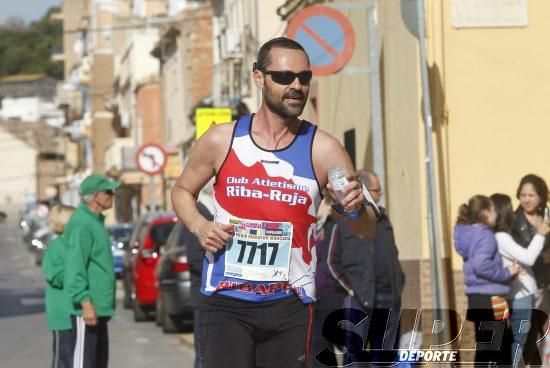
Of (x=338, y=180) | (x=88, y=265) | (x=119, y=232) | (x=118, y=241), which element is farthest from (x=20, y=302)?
(x=338, y=180)

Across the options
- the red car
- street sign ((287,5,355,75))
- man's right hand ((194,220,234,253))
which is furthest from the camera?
the red car

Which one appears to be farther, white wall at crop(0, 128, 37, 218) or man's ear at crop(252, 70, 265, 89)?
white wall at crop(0, 128, 37, 218)

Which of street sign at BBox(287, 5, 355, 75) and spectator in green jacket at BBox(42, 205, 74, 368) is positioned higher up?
street sign at BBox(287, 5, 355, 75)

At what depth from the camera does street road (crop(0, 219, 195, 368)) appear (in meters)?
16.9

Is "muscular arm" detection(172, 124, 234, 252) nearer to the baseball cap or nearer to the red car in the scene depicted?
the baseball cap

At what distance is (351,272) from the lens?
39.7 feet

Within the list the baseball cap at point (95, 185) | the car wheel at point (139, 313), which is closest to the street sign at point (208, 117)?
the car wheel at point (139, 313)

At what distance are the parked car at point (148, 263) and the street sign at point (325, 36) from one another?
723cm

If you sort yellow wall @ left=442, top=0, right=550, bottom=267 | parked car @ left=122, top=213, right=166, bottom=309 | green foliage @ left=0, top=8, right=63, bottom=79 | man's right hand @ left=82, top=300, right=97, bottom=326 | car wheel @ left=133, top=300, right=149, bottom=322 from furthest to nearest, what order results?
green foliage @ left=0, top=8, right=63, bottom=79, parked car @ left=122, top=213, right=166, bottom=309, car wheel @ left=133, top=300, right=149, bottom=322, yellow wall @ left=442, top=0, right=550, bottom=267, man's right hand @ left=82, top=300, right=97, bottom=326

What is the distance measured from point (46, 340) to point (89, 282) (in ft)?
32.2

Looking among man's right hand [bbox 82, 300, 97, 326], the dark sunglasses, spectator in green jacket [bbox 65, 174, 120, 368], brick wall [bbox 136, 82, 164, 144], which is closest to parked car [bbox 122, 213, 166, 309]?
spectator in green jacket [bbox 65, 174, 120, 368]

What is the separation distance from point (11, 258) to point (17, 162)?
80574 mm

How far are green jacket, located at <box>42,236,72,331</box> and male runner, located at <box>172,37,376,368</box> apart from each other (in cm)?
420

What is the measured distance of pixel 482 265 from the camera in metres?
12.2
